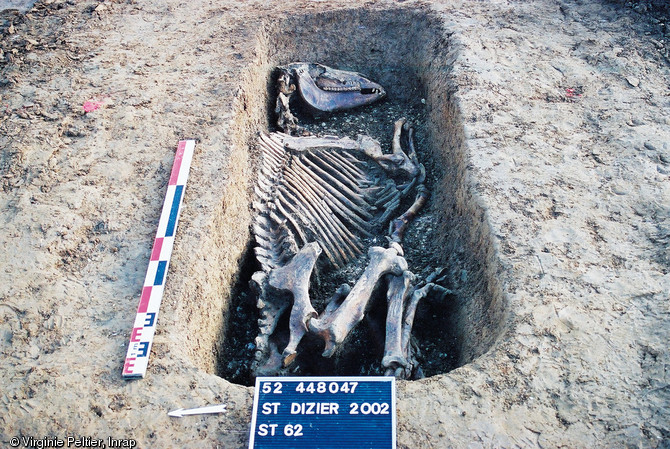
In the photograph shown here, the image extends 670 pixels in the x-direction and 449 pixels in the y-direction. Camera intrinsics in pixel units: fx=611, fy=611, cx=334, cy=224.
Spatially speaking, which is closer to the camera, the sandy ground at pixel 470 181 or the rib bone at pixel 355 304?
the sandy ground at pixel 470 181

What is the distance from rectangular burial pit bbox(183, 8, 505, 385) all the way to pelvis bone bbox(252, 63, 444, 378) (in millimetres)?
114

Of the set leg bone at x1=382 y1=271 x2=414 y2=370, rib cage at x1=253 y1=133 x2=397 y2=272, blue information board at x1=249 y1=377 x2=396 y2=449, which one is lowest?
rib cage at x1=253 y1=133 x2=397 y2=272

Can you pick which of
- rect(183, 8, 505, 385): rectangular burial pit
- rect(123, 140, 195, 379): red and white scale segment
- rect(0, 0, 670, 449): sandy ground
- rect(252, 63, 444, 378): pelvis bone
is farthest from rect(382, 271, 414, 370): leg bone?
rect(123, 140, 195, 379): red and white scale segment

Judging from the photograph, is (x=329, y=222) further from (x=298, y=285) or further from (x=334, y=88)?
(x=334, y=88)

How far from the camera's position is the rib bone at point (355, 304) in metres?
3.57

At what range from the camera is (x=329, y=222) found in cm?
455

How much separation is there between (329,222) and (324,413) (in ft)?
5.95

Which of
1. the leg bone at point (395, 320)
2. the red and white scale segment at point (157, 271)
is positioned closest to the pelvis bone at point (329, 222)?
the leg bone at point (395, 320)

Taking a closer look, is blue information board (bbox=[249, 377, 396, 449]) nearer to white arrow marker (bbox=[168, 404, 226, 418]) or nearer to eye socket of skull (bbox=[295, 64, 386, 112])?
white arrow marker (bbox=[168, 404, 226, 418])

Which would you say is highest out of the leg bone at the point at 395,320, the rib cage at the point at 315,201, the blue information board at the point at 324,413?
the blue information board at the point at 324,413

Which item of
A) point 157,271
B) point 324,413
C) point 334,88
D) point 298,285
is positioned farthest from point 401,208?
point 324,413

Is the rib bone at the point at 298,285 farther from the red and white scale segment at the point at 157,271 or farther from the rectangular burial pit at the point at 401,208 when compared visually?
the red and white scale segment at the point at 157,271

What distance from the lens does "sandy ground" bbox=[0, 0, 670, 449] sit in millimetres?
3061

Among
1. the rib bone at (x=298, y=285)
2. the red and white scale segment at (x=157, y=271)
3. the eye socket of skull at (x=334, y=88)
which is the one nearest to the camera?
the red and white scale segment at (x=157, y=271)
